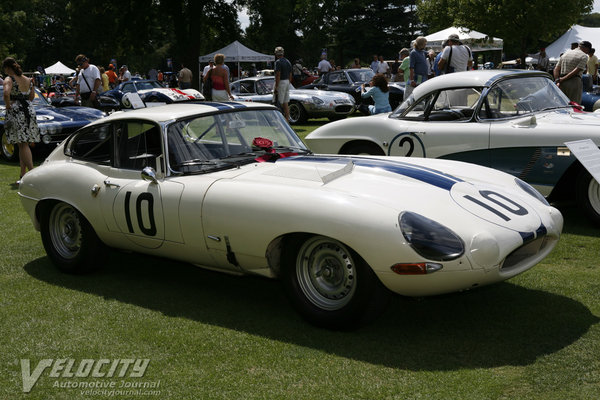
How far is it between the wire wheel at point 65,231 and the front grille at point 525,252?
3296mm

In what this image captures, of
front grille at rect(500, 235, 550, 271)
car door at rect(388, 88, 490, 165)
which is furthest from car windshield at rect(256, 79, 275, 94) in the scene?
front grille at rect(500, 235, 550, 271)

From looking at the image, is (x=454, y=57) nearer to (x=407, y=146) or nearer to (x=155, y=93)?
(x=407, y=146)

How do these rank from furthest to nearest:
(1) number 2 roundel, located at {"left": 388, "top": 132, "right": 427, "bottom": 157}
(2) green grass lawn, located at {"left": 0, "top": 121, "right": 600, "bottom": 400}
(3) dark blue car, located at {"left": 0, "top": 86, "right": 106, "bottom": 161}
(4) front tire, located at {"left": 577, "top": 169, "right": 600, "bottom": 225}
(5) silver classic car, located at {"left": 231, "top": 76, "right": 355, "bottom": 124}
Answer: (5) silver classic car, located at {"left": 231, "top": 76, "right": 355, "bottom": 124}
(3) dark blue car, located at {"left": 0, "top": 86, "right": 106, "bottom": 161}
(1) number 2 roundel, located at {"left": 388, "top": 132, "right": 427, "bottom": 157}
(4) front tire, located at {"left": 577, "top": 169, "right": 600, "bottom": 225}
(2) green grass lawn, located at {"left": 0, "top": 121, "right": 600, "bottom": 400}

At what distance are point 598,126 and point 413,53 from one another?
573 cm

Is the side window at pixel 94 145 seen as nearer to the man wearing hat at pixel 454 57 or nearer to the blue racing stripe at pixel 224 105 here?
the blue racing stripe at pixel 224 105

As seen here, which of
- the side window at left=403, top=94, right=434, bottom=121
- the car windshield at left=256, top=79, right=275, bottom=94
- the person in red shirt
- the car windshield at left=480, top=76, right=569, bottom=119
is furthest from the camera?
the person in red shirt

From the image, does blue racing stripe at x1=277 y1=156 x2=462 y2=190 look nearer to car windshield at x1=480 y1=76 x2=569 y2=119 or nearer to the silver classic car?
car windshield at x1=480 y1=76 x2=569 y2=119

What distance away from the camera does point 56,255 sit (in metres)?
5.38

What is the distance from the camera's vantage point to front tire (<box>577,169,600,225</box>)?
19.7 feet

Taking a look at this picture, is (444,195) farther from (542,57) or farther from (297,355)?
(542,57)

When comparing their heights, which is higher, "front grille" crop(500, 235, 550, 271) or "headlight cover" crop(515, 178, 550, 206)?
"headlight cover" crop(515, 178, 550, 206)

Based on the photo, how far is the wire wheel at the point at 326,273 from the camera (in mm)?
3820

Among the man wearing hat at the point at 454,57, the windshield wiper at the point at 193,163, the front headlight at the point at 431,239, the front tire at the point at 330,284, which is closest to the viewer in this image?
the front headlight at the point at 431,239

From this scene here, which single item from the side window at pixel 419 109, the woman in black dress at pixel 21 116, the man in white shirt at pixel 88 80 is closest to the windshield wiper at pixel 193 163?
the side window at pixel 419 109
